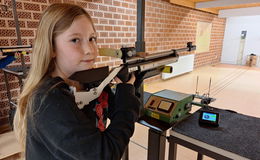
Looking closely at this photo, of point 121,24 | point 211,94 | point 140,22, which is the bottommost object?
point 211,94

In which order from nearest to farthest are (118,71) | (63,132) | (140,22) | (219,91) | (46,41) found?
(63,132) < (46,41) < (118,71) < (140,22) < (219,91)

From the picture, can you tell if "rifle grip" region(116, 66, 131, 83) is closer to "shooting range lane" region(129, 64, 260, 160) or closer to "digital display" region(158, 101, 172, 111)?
"digital display" region(158, 101, 172, 111)

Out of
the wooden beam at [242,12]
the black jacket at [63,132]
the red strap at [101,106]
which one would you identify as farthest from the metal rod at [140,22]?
the wooden beam at [242,12]

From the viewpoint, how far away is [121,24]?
2840 millimetres

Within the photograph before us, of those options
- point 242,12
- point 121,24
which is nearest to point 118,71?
point 121,24

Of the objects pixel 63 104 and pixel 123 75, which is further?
pixel 123 75

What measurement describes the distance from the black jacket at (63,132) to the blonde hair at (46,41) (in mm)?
63

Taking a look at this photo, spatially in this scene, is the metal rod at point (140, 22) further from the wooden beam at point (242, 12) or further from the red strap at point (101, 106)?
the wooden beam at point (242, 12)

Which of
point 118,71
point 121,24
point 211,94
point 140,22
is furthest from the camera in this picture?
point 211,94

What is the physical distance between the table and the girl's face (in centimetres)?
56

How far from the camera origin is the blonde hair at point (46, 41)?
0.61 metres

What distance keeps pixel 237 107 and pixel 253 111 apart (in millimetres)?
198

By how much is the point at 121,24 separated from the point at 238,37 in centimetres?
530

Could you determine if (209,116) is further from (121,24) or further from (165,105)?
(121,24)
